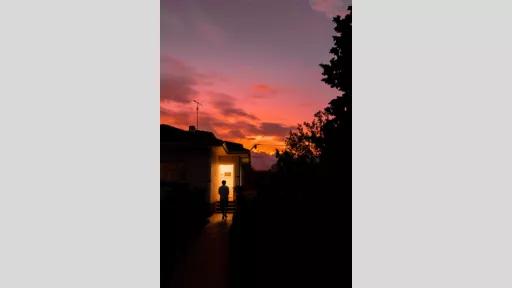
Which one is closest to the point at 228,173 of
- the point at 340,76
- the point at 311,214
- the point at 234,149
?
the point at 234,149

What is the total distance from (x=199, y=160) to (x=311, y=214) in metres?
6.03

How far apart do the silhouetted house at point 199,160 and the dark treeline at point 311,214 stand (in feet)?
6.28

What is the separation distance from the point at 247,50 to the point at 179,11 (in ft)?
3.70

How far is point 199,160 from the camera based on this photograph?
9.69 m

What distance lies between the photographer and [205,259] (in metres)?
5.97

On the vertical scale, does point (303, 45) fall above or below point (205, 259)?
above

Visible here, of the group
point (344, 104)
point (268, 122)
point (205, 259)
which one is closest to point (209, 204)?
point (205, 259)

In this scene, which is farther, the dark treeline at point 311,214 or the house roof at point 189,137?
the house roof at point 189,137

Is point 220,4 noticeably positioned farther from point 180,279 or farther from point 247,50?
point 180,279

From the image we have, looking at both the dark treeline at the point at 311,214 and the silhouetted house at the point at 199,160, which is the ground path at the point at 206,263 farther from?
the silhouetted house at the point at 199,160

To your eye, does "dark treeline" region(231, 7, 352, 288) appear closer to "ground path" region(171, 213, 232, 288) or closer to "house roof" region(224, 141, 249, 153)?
"ground path" region(171, 213, 232, 288)

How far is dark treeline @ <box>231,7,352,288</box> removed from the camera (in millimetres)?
3801

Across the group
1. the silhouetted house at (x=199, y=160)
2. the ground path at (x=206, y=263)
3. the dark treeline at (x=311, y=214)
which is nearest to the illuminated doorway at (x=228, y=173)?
the silhouetted house at (x=199, y=160)

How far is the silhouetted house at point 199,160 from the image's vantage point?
6.75 meters
